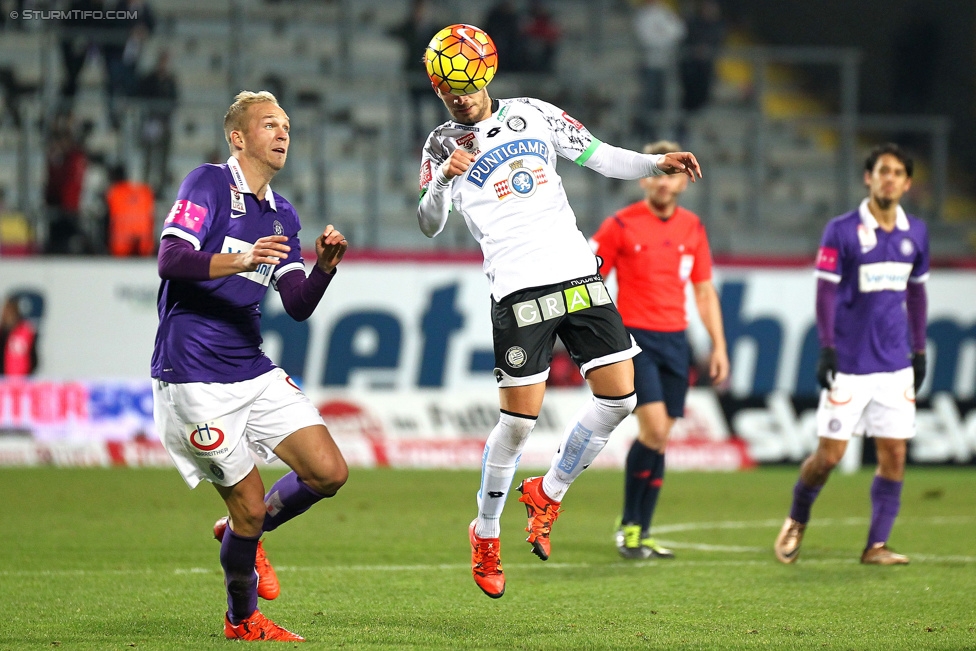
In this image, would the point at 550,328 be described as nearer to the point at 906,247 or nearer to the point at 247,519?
the point at 247,519

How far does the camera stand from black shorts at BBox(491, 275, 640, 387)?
6617 mm

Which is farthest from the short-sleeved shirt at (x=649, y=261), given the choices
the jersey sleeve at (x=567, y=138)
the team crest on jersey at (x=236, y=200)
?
the team crest on jersey at (x=236, y=200)

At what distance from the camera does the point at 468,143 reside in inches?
266

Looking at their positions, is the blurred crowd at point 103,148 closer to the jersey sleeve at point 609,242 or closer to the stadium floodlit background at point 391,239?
the stadium floodlit background at point 391,239

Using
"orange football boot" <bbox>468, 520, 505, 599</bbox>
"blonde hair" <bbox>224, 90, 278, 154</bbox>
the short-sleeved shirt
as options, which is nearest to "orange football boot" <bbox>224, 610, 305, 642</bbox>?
"orange football boot" <bbox>468, 520, 505, 599</bbox>

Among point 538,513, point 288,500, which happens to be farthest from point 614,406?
point 288,500

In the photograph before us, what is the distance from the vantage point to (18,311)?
52.6 feet

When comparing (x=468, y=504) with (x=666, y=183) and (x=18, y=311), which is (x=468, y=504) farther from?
(x=18, y=311)

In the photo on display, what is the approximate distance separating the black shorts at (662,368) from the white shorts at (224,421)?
330cm

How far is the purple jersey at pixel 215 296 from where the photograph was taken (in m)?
6.07

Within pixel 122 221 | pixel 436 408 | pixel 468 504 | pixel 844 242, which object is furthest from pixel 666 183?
pixel 122 221

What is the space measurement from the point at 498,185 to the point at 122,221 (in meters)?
11.0

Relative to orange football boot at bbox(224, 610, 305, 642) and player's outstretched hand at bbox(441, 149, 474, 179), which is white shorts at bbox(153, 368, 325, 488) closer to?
orange football boot at bbox(224, 610, 305, 642)

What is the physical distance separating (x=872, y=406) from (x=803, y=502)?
75 cm
